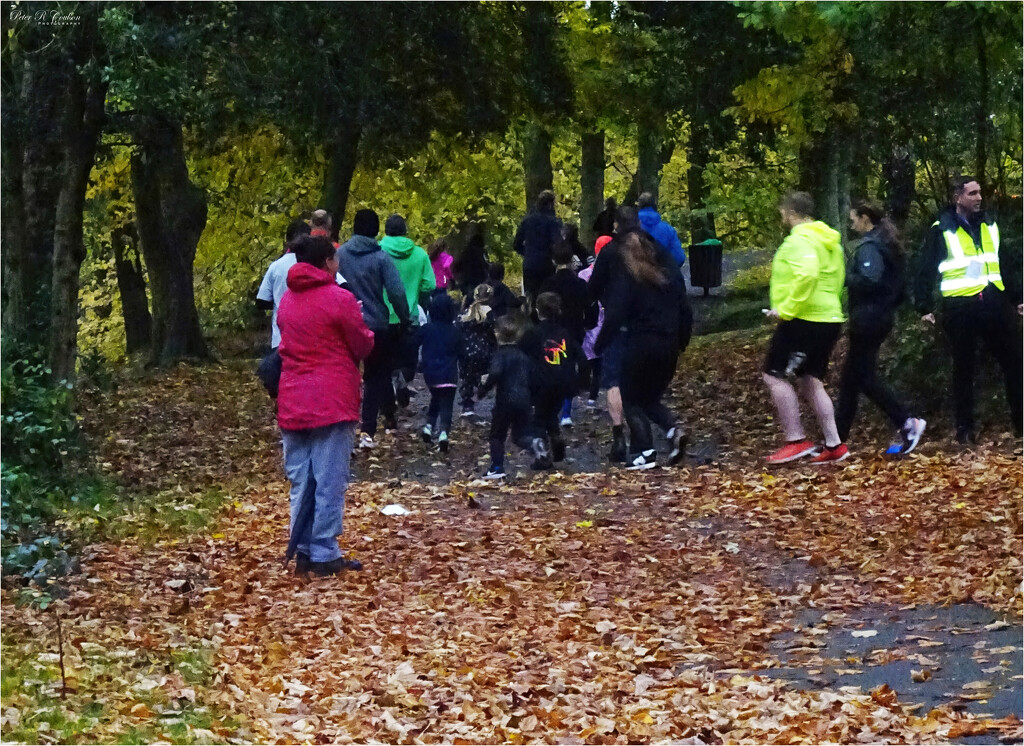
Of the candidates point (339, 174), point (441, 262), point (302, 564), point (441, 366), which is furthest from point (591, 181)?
point (302, 564)

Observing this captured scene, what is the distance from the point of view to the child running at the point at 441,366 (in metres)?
15.3

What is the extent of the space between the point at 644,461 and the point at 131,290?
67.3 feet

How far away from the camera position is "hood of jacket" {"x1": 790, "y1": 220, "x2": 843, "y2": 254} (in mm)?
12484

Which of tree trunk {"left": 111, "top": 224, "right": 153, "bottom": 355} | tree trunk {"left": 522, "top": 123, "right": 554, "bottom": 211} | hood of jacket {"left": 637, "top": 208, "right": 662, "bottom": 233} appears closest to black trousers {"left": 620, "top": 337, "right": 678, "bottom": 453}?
hood of jacket {"left": 637, "top": 208, "right": 662, "bottom": 233}

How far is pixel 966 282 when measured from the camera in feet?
41.1

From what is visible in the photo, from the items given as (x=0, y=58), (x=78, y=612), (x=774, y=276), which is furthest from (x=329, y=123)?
(x=78, y=612)

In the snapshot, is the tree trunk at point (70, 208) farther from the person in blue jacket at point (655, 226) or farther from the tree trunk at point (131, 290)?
the tree trunk at point (131, 290)

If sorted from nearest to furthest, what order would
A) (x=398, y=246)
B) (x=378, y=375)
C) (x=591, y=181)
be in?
(x=378, y=375) < (x=398, y=246) < (x=591, y=181)

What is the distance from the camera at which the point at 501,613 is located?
A: 8750 mm

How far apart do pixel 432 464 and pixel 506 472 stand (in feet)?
3.17

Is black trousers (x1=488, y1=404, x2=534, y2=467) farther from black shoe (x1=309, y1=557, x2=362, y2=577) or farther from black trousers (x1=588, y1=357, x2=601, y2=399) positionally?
black trousers (x1=588, y1=357, x2=601, y2=399)

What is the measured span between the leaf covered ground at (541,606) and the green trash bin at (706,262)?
1793 cm

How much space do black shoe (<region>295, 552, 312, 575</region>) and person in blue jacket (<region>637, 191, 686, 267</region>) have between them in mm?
7373

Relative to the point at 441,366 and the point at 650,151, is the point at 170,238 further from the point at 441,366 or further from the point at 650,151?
the point at 441,366
